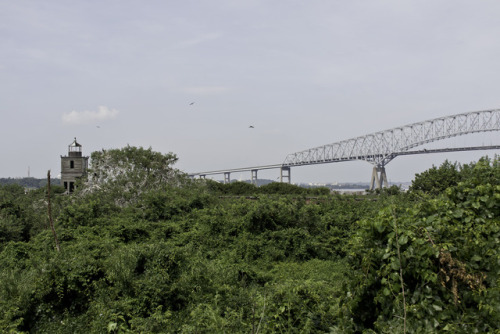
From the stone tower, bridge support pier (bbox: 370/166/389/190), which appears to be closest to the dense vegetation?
the stone tower

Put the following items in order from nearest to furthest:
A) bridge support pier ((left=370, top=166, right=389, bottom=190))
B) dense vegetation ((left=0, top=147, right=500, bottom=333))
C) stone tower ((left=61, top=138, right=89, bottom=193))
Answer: dense vegetation ((left=0, top=147, right=500, bottom=333)) → stone tower ((left=61, top=138, right=89, bottom=193)) → bridge support pier ((left=370, top=166, right=389, bottom=190))

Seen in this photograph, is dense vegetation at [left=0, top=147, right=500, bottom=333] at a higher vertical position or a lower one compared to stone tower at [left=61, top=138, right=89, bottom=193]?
lower

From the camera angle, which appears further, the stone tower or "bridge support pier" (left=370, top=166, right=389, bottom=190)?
"bridge support pier" (left=370, top=166, right=389, bottom=190)

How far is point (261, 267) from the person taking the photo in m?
11.7

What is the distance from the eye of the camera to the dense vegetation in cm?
415

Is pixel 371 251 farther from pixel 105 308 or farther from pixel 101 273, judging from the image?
pixel 101 273

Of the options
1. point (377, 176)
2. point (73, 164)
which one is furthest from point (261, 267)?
point (377, 176)

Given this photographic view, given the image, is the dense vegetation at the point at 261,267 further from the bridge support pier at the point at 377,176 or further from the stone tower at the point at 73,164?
the bridge support pier at the point at 377,176

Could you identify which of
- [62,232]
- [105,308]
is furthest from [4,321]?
[62,232]

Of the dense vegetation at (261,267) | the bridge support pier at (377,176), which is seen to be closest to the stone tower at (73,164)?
the dense vegetation at (261,267)

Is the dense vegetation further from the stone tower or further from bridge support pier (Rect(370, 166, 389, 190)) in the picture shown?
bridge support pier (Rect(370, 166, 389, 190))

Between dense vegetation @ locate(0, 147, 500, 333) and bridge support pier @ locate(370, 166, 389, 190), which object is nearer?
dense vegetation @ locate(0, 147, 500, 333)

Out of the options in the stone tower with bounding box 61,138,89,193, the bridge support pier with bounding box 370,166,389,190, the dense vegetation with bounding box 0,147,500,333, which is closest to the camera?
the dense vegetation with bounding box 0,147,500,333

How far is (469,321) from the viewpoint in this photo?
3910 millimetres
